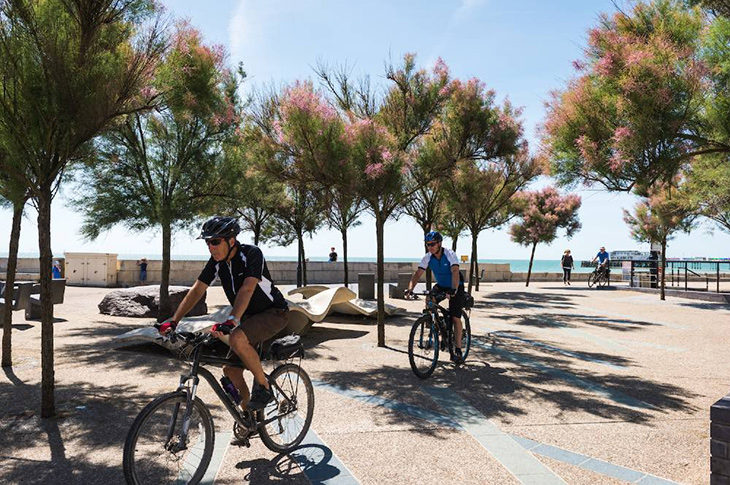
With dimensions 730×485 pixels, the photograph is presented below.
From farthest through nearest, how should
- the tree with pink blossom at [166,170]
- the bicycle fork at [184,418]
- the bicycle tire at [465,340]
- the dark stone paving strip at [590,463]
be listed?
the tree with pink blossom at [166,170] < the bicycle tire at [465,340] < the dark stone paving strip at [590,463] < the bicycle fork at [184,418]

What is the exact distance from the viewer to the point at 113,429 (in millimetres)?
4605

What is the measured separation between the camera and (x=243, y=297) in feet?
11.7

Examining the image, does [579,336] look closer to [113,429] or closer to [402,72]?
[402,72]

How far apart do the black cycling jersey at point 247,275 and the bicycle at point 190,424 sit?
322 mm

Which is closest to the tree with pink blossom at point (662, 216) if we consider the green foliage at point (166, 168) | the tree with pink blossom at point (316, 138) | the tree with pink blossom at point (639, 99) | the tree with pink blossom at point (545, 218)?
the tree with pink blossom at point (545, 218)

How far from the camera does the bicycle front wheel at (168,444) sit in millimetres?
3043

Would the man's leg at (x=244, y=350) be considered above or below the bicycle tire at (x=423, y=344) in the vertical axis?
above

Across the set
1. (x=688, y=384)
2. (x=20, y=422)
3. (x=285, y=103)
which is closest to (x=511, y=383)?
(x=688, y=384)

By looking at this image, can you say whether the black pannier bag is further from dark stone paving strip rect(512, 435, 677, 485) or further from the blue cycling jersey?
the blue cycling jersey

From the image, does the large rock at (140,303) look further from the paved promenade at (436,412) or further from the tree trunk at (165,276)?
the paved promenade at (436,412)

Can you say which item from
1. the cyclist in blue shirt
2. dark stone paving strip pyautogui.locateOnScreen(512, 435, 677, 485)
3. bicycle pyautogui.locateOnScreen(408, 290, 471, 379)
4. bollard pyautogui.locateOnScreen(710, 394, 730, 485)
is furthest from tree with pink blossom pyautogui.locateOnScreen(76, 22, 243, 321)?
the cyclist in blue shirt

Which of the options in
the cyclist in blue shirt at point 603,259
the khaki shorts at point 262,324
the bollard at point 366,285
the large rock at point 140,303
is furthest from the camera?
the cyclist in blue shirt at point 603,259

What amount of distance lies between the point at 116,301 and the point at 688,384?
12660 mm

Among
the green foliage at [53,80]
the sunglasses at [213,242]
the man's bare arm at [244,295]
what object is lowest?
the man's bare arm at [244,295]
